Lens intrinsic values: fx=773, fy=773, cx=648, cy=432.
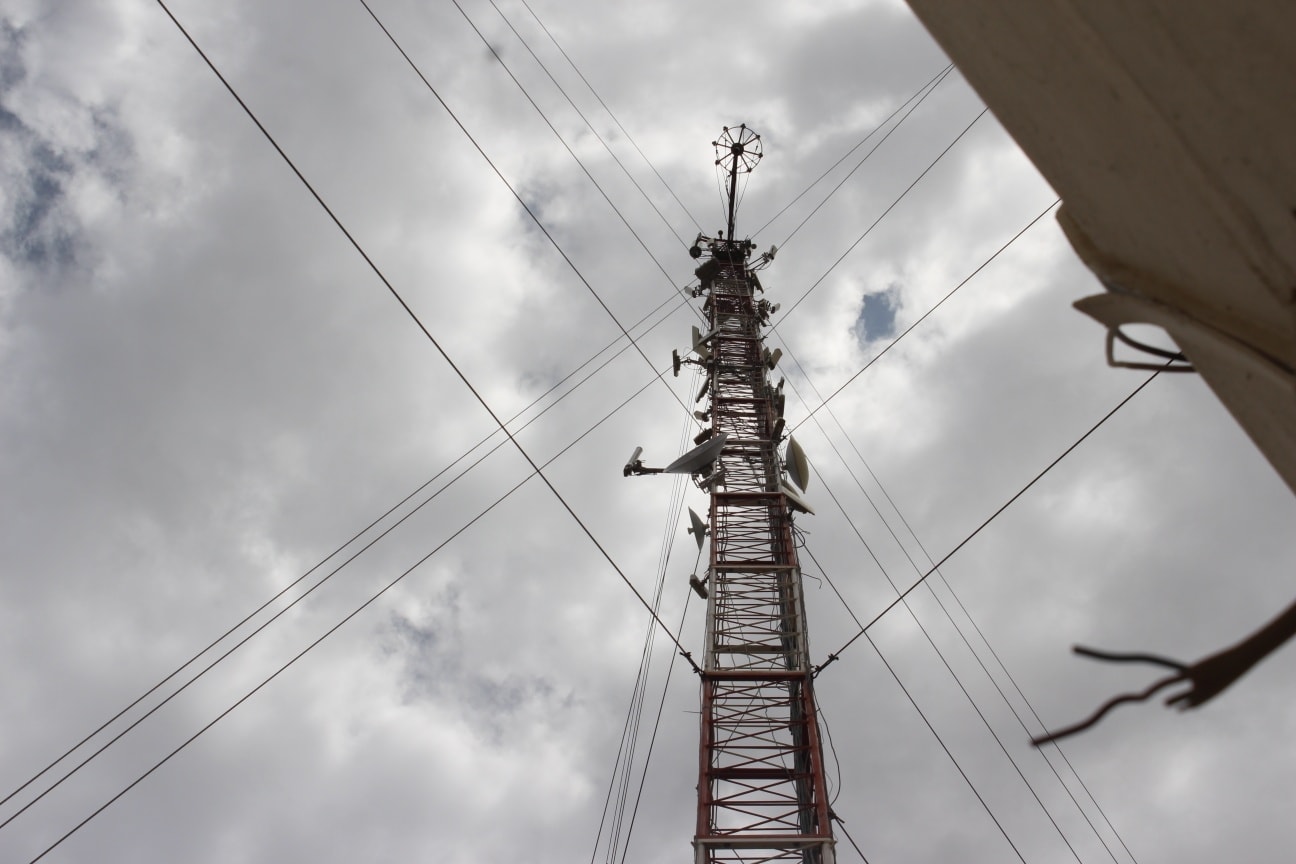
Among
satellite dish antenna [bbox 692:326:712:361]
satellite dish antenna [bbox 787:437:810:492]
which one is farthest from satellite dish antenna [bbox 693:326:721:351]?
satellite dish antenna [bbox 787:437:810:492]

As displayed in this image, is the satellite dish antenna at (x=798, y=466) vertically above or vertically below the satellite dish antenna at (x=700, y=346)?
below

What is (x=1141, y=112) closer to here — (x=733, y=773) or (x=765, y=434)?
(x=733, y=773)

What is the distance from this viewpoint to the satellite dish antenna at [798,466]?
480 inches

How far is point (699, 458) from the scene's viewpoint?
11.5 m

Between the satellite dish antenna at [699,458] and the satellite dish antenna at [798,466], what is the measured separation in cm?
136

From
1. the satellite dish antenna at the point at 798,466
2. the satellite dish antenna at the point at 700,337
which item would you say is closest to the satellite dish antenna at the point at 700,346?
the satellite dish antenna at the point at 700,337

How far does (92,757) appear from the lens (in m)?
6.94

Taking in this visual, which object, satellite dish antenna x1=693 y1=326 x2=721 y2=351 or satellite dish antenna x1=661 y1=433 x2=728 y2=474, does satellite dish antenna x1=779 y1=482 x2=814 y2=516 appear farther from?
satellite dish antenna x1=693 y1=326 x2=721 y2=351

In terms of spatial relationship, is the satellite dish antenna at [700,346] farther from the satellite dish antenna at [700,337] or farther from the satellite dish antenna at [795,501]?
the satellite dish antenna at [795,501]

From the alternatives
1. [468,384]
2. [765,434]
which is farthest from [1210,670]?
[765,434]

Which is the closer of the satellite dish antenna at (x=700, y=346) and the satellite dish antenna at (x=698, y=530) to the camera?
the satellite dish antenna at (x=698, y=530)

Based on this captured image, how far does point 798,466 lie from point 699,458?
1774mm

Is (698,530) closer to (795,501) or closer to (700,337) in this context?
(795,501)

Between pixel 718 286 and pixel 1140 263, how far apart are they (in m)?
18.6
